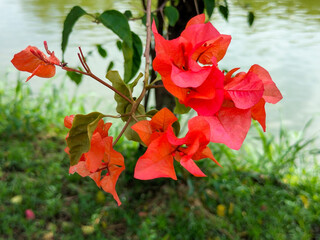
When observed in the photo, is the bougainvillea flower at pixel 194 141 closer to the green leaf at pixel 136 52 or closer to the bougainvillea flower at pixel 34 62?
the bougainvillea flower at pixel 34 62

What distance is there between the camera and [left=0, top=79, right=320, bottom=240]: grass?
142cm

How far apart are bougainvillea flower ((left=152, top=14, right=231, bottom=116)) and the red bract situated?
0.06 ft

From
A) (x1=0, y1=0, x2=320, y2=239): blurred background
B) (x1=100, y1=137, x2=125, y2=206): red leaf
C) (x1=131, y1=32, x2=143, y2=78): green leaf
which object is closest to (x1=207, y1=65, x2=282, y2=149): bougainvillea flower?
(x1=100, y1=137, x2=125, y2=206): red leaf

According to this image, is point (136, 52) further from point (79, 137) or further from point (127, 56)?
point (79, 137)

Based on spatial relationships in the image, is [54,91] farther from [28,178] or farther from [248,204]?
[248,204]

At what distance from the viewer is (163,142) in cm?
33

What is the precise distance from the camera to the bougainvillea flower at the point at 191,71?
303 millimetres

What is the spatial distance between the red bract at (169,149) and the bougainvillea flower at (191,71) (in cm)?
2

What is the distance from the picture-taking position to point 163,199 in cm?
158

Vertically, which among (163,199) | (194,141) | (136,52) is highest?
(194,141)

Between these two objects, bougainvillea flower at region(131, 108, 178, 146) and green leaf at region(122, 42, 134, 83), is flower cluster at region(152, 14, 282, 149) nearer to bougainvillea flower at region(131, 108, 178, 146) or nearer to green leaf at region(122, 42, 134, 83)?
bougainvillea flower at region(131, 108, 178, 146)

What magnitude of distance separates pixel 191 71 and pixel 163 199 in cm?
133

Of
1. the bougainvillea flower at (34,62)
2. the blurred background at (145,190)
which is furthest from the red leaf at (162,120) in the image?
the blurred background at (145,190)

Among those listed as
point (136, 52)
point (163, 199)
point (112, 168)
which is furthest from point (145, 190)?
point (112, 168)
